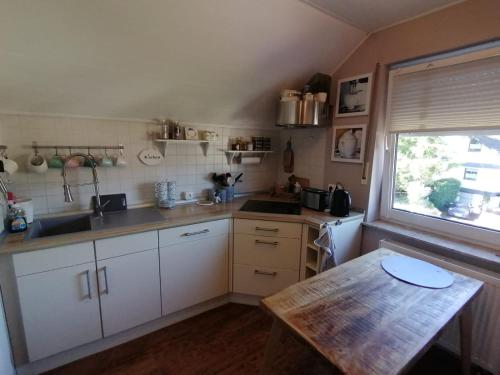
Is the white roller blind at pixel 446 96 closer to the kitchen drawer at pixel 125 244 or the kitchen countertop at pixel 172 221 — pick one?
the kitchen countertop at pixel 172 221

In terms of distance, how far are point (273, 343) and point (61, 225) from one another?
1.66 metres

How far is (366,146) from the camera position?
1969mm

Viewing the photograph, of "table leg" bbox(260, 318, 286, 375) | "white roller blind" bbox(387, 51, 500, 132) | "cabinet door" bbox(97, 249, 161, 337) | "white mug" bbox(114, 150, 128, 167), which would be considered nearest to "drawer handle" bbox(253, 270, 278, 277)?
"cabinet door" bbox(97, 249, 161, 337)

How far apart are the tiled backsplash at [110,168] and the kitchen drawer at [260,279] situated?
0.84 m

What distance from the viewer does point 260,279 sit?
2059 mm

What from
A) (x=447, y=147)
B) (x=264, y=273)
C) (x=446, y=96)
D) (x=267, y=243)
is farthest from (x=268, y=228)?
(x=446, y=96)

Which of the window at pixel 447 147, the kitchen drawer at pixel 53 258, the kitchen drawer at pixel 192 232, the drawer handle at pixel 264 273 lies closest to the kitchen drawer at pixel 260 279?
the drawer handle at pixel 264 273

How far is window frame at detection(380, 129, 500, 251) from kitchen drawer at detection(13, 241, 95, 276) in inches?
82.6

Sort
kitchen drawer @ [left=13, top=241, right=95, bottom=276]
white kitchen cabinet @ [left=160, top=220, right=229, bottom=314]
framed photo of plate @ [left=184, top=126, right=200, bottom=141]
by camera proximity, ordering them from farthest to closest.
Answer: framed photo of plate @ [left=184, top=126, right=200, bottom=141] < white kitchen cabinet @ [left=160, top=220, right=229, bottom=314] < kitchen drawer @ [left=13, top=241, right=95, bottom=276]

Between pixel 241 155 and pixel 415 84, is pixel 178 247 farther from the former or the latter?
pixel 415 84

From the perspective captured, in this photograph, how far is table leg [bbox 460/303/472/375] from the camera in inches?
48.7

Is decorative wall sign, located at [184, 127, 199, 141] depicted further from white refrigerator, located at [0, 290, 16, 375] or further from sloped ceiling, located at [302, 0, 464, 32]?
white refrigerator, located at [0, 290, 16, 375]

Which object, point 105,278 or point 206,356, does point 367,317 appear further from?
point 105,278

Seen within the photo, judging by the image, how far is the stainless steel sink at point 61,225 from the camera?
1.68 metres
